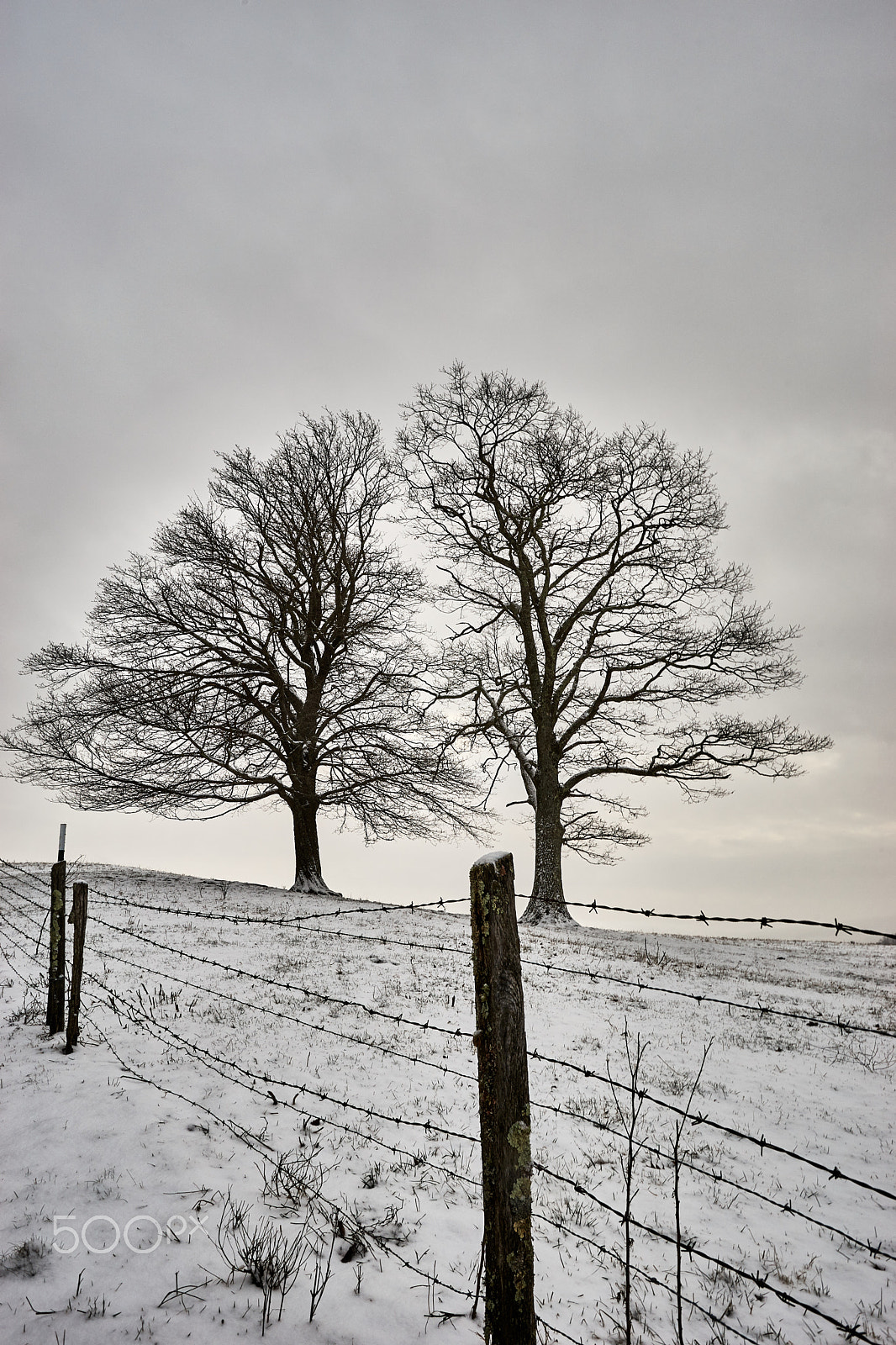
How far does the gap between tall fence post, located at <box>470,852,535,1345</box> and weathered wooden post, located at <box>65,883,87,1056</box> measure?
182 inches

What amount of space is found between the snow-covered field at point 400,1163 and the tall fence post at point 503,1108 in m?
0.45

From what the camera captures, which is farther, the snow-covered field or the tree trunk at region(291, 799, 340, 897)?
the tree trunk at region(291, 799, 340, 897)

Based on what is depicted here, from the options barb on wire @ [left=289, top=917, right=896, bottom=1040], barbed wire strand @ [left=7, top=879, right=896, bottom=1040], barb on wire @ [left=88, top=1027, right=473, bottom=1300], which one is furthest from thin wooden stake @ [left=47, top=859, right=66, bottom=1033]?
barb on wire @ [left=289, top=917, right=896, bottom=1040]

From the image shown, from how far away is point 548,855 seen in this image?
18422 millimetres

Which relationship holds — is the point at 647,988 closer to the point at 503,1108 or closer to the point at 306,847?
the point at 503,1108

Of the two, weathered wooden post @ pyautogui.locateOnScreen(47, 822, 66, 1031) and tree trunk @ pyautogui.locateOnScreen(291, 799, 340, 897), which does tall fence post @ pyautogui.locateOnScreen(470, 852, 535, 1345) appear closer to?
weathered wooden post @ pyautogui.locateOnScreen(47, 822, 66, 1031)

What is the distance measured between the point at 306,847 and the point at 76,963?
14.5 m

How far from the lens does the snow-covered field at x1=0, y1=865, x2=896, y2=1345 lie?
351 centimetres

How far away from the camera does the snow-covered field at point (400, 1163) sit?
351 centimetres

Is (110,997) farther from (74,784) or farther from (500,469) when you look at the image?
(500,469)

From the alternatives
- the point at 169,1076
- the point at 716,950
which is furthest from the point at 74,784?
the point at 716,950

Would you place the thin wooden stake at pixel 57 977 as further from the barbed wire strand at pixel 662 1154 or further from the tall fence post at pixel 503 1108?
the tall fence post at pixel 503 1108

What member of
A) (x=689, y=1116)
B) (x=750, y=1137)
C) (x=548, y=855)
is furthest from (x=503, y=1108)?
(x=548, y=855)

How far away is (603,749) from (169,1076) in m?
14.7
